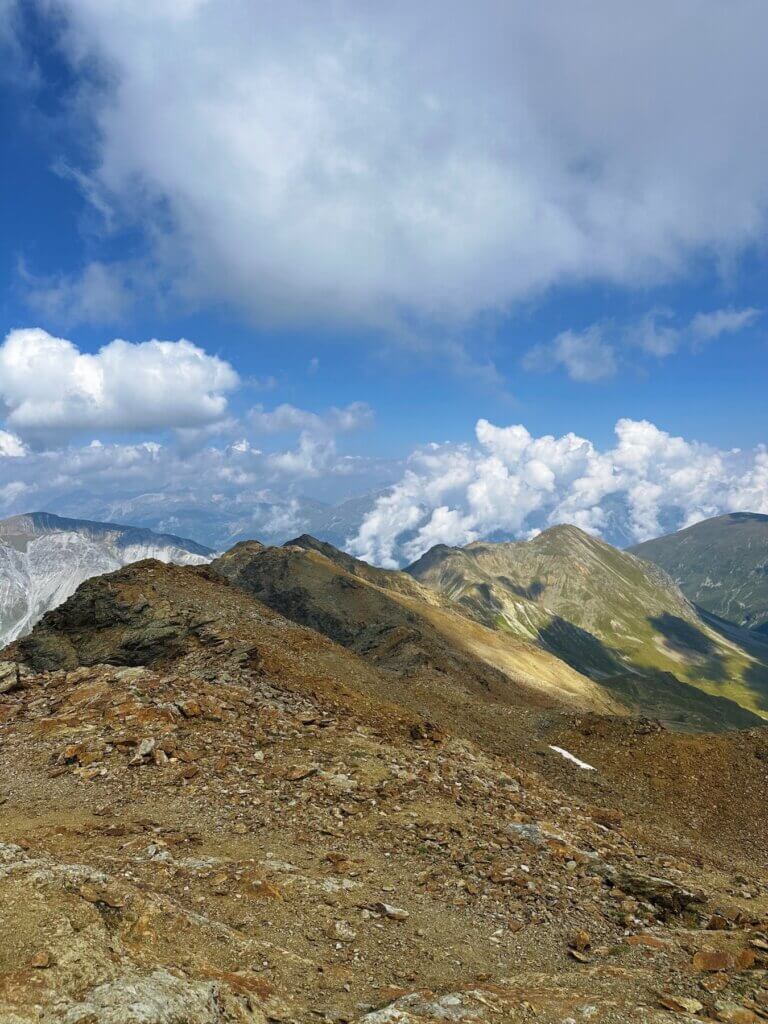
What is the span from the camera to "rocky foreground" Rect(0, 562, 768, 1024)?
8930mm

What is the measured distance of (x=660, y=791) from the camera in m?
28.7

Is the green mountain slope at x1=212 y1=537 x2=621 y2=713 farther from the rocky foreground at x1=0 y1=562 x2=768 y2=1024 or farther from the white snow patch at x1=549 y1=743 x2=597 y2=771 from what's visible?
the rocky foreground at x1=0 y1=562 x2=768 y2=1024

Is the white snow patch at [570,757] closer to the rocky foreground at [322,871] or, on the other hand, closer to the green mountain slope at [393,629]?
the rocky foreground at [322,871]

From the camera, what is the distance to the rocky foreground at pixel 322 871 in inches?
352

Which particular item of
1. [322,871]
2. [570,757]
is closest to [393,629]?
[570,757]

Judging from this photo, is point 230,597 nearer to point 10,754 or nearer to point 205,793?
point 10,754

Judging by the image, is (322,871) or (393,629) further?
(393,629)

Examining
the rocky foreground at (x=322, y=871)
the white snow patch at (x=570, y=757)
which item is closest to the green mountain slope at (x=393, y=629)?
the white snow patch at (x=570, y=757)

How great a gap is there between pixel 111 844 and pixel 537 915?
33.3 ft

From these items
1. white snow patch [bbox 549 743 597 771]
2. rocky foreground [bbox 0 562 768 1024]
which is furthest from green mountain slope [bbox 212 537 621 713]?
rocky foreground [bbox 0 562 768 1024]

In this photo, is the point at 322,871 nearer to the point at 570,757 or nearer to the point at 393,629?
the point at 570,757

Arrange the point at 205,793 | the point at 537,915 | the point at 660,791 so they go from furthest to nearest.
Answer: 1. the point at 660,791
2. the point at 205,793
3. the point at 537,915

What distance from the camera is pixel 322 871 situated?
45.0 feet

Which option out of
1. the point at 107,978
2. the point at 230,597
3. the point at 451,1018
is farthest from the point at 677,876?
the point at 230,597
